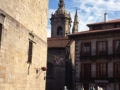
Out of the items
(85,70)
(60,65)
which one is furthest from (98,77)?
(60,65)

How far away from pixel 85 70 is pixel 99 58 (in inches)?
Answer: 78.3

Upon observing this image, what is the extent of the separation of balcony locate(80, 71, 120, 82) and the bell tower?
1175 inches

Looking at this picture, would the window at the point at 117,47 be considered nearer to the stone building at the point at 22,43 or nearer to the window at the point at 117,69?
the window at the point at 117,69

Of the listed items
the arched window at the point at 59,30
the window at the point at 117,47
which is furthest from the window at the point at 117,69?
the arched window at the point at 59,30

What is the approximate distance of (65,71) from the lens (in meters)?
32.5

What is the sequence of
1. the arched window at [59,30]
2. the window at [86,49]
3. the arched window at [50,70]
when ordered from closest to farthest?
the window at [86,49]
the arched window at [50,70]
the arched window at [59,30]

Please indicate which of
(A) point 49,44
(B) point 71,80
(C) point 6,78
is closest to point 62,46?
(A) point 49,44

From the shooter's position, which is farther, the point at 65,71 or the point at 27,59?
the point at 65,71

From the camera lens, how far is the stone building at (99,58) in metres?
26.3

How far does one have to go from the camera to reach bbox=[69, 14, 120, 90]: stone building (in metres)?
26.3

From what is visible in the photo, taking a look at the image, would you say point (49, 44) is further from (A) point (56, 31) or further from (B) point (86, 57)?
(A) point (56, 31)

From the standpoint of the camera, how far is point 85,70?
2777 centimetres

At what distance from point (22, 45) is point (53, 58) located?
19877 mm

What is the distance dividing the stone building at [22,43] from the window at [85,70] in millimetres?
10891
